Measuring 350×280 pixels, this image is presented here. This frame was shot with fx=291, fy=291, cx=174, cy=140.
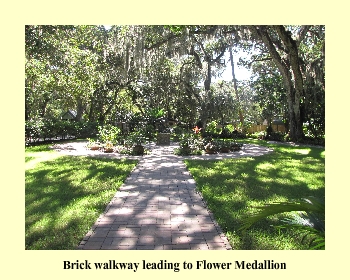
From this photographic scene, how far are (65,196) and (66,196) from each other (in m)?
0.02

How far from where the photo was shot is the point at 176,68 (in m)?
26.4

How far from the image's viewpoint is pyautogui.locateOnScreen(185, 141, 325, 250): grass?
11.8 feet

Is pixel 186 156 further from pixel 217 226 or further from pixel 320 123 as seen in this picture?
pixel 320 123

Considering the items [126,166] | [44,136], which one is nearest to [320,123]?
[126,166]

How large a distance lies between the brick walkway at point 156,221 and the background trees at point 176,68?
7.07 metres

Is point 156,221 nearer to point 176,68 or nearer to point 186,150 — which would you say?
point 186,150

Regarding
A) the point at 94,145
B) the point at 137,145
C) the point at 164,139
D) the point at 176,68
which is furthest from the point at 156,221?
the point at 176,68

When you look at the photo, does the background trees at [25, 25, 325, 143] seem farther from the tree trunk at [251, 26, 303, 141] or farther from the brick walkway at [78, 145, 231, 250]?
the brick walkway at [78, 145, 231, 250]

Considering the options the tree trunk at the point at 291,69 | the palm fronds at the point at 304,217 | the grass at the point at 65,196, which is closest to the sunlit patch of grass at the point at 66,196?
the grass at the point at 65,196

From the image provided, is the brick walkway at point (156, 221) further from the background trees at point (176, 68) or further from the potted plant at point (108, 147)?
the background trees at point (176, 68)

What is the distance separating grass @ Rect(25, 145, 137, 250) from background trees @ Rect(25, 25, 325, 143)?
457 centimetres

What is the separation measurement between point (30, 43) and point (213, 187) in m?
7.81

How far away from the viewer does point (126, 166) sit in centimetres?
844
